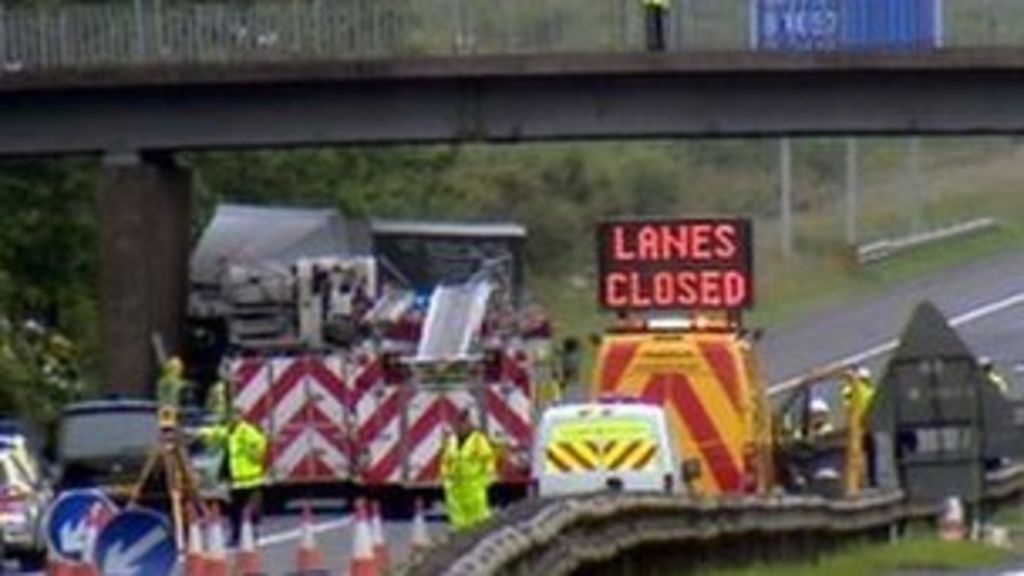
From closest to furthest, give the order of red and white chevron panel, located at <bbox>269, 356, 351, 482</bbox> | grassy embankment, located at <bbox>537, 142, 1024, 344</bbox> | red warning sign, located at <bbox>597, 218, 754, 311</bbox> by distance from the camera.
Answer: red warning sign, located at <bbox>597, 218, 754, 311</bbox>, red and white chevron panel, located at <bbox>269, 356, 351, 482</bbox>, grassy embankment, located at <bbox>537, 142, 1024, 344</bbox>

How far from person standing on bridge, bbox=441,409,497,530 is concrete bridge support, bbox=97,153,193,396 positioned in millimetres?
21702

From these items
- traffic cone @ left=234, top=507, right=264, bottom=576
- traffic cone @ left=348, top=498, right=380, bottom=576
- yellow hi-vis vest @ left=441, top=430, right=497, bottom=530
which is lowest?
yellow hi-vis vest @ left=441, top=430, right=497, bottom=530

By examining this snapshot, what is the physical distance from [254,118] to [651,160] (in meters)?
52.7

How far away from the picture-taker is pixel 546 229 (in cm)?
10431

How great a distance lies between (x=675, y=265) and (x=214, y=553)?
19882 mm

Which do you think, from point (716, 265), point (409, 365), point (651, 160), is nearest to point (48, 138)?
point (409, 365)

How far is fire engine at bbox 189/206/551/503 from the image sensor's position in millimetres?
49125

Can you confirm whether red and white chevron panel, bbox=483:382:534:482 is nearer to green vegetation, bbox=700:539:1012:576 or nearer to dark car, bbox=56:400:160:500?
dark car, bbox=56:400:160:500

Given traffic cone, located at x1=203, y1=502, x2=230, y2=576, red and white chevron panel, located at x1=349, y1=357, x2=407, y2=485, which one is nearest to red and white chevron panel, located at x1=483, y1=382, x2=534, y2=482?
red and white chevron panel, located at x1=349, y1=357, x2=407, y2=485

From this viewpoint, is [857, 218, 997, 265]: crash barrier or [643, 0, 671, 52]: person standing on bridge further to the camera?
[857, 218, 997, 265]: crash barrier

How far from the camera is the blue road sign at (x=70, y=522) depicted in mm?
25625

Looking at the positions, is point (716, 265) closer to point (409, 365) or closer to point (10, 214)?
point (409, 365)

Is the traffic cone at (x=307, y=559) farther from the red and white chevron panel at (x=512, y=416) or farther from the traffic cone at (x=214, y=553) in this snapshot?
the red and white chevron panel at (x=512, y=416)

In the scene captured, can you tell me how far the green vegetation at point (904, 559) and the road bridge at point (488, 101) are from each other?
19779 millimetres
